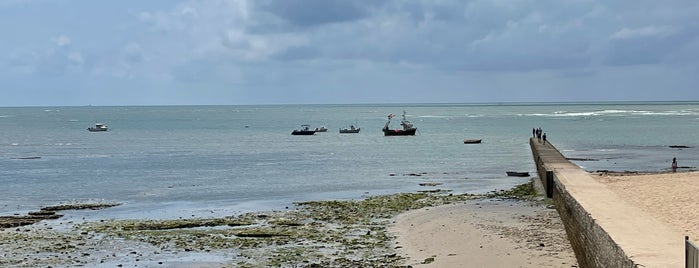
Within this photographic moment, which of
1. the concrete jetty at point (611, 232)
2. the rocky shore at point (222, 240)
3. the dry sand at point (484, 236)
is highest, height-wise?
the concrete jetty at point (611, 232)

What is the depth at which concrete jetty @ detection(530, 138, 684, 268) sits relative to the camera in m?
12.6

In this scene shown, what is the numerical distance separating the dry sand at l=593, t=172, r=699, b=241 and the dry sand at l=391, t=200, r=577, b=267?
2.62m

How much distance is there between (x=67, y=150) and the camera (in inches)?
3307

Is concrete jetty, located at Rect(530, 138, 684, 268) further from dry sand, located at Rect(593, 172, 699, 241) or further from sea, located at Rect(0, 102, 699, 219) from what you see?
sea, located at Rect(0, 102, 699, 219)

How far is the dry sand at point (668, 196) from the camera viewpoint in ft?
64.8

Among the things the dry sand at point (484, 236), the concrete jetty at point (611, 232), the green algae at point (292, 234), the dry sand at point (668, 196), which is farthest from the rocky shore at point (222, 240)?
the dry sand at point (668, 196)

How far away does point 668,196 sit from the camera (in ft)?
84.8

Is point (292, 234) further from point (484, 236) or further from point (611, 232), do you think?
point (611, 232)

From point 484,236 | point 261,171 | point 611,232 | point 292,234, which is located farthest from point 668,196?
point 261,171

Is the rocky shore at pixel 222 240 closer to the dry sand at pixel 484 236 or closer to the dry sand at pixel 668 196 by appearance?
the dry sand at pixel 484 236

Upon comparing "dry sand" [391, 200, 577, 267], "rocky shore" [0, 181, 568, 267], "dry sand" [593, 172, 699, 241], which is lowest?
"rocky shore" [0, 181, 568, 267]

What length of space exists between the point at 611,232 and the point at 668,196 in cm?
1239

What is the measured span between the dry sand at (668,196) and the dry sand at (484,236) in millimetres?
2617

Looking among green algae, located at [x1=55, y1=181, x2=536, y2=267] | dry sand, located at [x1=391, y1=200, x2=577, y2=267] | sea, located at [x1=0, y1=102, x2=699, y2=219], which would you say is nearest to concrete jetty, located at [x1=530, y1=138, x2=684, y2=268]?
dry sand, located at [x1=391, y1=200, x2=577, y2=267]
